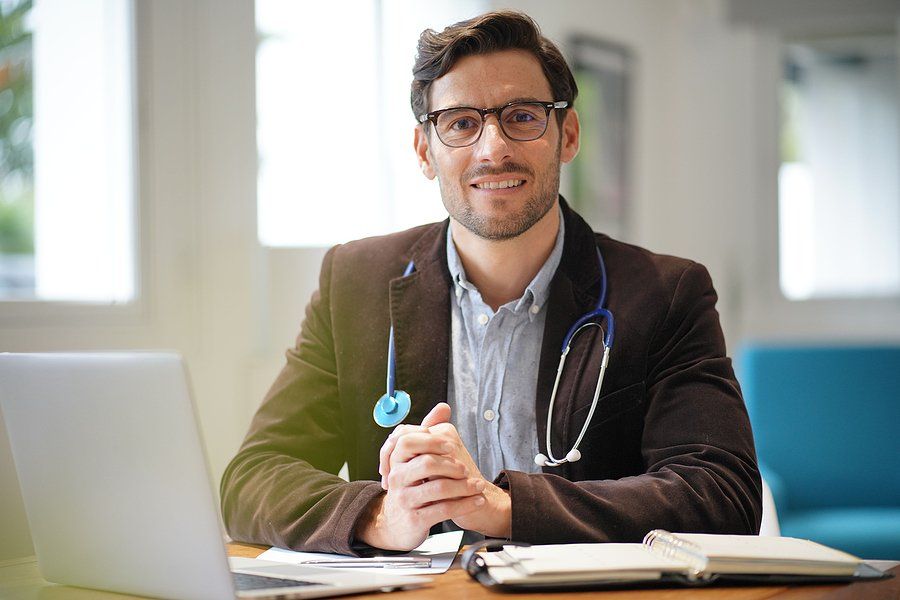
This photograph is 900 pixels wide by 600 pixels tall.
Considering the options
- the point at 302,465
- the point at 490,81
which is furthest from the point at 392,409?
the point at 490,81

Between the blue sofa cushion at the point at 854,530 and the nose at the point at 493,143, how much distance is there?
5.31 ft

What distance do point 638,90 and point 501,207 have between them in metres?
2.82

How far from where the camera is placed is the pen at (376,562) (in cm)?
130

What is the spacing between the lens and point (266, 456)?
1.67 m

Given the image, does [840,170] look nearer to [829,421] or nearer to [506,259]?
[829,421]

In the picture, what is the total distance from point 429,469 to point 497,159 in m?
0.67

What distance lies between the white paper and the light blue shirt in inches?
10.8

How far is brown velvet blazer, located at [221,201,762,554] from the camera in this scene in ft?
4.62

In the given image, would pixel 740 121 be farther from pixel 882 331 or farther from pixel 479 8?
pixel 479 8

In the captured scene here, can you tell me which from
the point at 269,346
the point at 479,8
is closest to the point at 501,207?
the point at 269,346

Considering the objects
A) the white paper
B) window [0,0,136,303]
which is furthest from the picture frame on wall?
the white paper

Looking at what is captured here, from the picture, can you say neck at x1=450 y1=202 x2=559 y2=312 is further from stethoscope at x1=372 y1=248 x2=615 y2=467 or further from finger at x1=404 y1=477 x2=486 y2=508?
finger at x1=404 y1=477 x2=486 y2=508

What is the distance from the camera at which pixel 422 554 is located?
137 centimetres

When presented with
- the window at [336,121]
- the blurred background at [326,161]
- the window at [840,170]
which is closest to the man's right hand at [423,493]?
the blurred background at [326,161]
